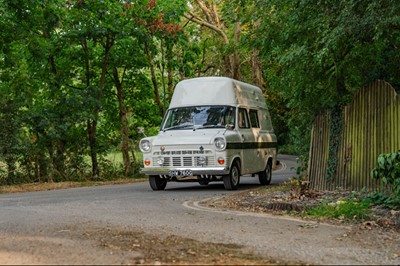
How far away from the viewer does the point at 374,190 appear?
12125 mm

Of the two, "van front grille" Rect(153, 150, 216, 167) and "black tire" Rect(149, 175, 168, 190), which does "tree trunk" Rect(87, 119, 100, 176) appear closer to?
"black tire" Rect(149, 175, 168, 190)

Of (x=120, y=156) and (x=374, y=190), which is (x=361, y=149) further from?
(x=120, y=156)

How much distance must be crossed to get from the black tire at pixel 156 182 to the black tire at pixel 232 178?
5.76ft

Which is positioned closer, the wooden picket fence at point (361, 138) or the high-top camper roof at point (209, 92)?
the wooden picket fence at point (361, 138)

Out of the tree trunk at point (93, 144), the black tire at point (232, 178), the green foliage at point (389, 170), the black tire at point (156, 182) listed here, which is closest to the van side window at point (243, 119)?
the black tire at point (232, 178)

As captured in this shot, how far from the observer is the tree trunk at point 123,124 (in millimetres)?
24344

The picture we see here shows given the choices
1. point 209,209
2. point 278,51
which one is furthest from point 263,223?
point 278,51

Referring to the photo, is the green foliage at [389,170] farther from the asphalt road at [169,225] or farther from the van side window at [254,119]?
the van side window at [254,119]

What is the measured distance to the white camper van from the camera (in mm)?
15484

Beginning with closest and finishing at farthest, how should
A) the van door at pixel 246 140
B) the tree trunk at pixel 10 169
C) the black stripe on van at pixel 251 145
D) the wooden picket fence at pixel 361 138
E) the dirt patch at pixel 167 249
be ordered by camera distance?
the dirt patch at pixel 167 249
the wooden picket fence at pixel 361 138
the black stripe on van at pixel 251 145
the van door at pixel 246 140
the tree trunk at pixel 10 169

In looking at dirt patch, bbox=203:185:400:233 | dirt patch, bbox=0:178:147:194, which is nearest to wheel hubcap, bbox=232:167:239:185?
dirt patch, bbox=203:185:400:233

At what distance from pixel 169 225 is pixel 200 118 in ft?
24.7

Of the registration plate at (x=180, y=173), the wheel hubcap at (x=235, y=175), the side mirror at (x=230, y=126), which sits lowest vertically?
the wheel hubcap at (x=235, y=175)

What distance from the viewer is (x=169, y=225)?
9172 mm
